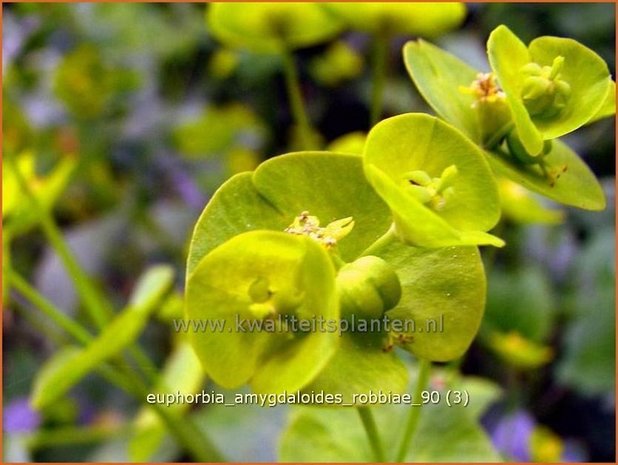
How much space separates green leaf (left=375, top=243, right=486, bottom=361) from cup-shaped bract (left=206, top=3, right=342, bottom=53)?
470 millimetres

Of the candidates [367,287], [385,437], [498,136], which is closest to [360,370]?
[367,287]

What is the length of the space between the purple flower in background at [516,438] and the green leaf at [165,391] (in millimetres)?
416

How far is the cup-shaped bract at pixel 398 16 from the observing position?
37.1 inches

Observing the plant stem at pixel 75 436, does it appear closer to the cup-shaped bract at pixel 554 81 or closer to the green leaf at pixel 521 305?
the green leaf at pixel 521 305

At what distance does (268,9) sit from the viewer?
0.97m

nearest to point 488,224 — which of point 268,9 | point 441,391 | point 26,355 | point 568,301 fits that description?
point 441,391

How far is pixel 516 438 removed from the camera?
44.4 inches

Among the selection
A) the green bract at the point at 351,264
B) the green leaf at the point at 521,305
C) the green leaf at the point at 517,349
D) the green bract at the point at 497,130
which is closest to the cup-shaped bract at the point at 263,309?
the green bract at the point at 351,264

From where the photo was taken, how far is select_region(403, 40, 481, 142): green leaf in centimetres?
60

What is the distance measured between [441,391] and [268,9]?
1.52 feet

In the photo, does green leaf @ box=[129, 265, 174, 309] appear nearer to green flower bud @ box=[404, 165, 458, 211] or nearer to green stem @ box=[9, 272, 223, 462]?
green stem @ box=[9, 272, 223, 462]

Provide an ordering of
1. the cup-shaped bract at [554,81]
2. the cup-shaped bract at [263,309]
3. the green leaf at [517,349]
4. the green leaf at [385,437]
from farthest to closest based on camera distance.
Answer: the green leaf at [517,349] < the green leaf at [385,437] < the cup-shaped bract at [554,81] < the cup-shaped bract at [263,309]

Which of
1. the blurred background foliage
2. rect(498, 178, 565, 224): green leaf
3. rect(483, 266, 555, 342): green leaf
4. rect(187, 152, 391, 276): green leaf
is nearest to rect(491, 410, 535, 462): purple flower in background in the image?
the blurred background foliage

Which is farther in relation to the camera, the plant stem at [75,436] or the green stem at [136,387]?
the plant stem at [75,436]
